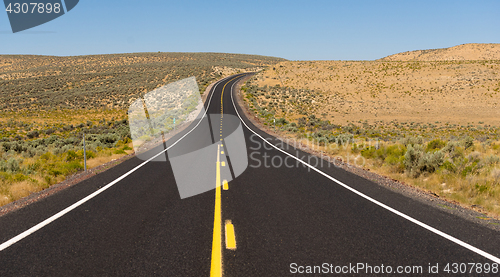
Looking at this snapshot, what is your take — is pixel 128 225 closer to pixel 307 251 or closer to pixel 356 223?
pixel 307 251

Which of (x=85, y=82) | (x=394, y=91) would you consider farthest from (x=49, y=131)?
(x=394, y=91)

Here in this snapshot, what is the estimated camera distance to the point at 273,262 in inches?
159

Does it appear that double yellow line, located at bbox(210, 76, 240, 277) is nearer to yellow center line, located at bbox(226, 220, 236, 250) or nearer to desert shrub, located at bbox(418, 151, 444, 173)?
yellow center line, located at bbox(226, 220, 236, 250)

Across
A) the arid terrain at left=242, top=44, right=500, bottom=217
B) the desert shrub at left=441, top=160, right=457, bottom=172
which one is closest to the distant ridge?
the arid terrain at left=242, top=44, right=500, bottom=217

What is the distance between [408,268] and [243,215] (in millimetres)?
3031

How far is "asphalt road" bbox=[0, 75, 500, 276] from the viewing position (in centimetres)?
393

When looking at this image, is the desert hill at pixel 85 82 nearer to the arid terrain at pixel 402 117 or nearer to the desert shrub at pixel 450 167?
the arid terrain at pixel 402 117

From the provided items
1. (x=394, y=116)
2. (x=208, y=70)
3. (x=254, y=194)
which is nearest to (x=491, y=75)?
(x=394, y=116)

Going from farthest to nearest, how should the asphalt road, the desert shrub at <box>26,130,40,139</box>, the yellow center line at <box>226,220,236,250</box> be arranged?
1. the desert shrub at <box>26,130,40,139</box>
2. the yellow center line at <box>226,220,236,250</box>
3. the asphalt road

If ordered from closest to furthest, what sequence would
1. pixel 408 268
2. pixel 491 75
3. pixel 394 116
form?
pixel 408 268 < pixel 394 116 < pixel 491 75

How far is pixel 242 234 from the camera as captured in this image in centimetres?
495

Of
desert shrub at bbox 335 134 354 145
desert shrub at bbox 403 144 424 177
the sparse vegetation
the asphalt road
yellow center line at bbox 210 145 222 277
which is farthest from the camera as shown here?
desert shrub at bbox 335 134 354 145

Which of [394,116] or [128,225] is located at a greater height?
[128,225]

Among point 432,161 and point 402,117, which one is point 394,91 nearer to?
point 402,117
